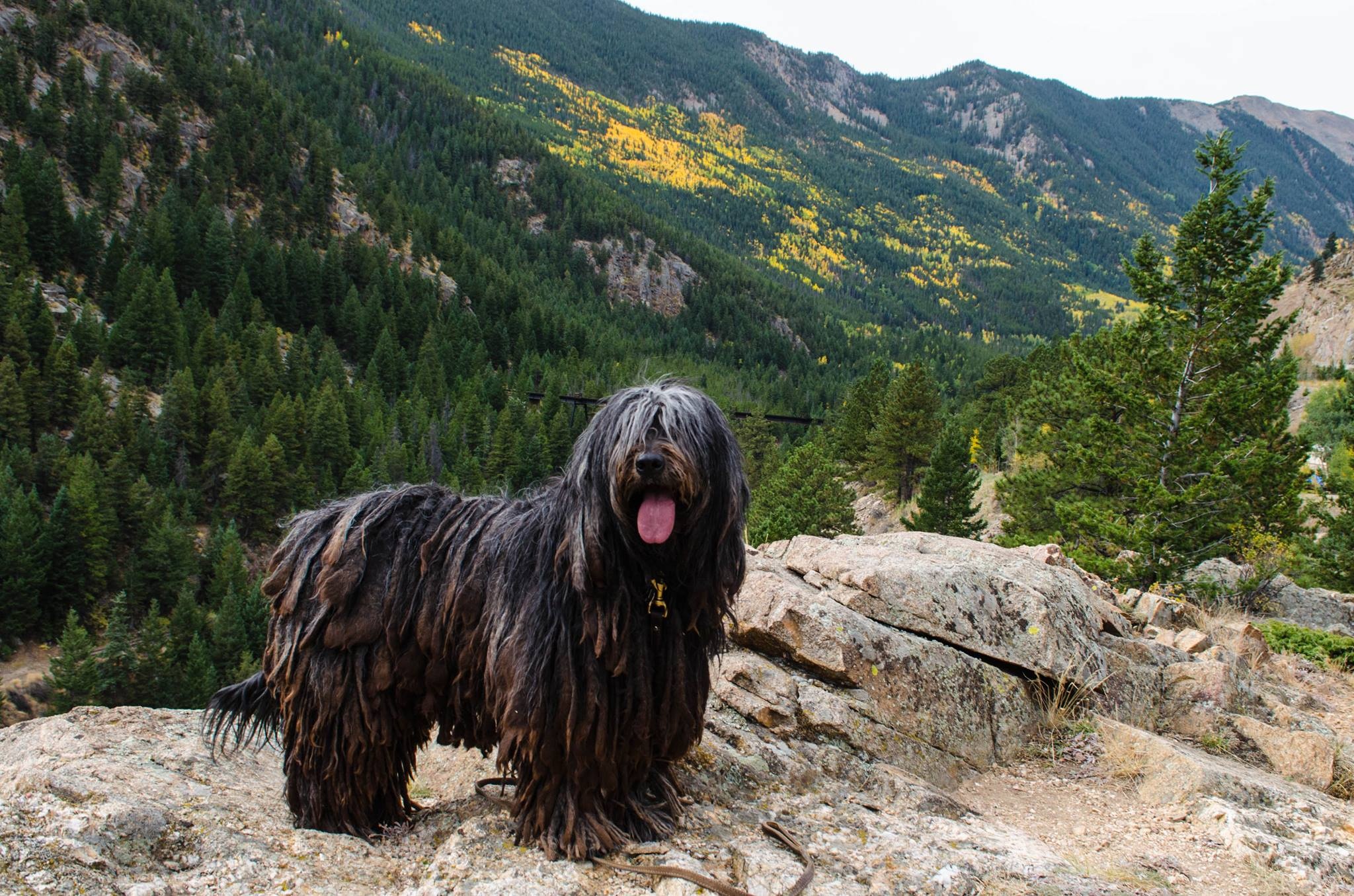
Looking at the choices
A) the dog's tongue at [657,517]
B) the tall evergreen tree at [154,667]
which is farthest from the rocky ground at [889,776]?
the tall evergreen tree at [154,667]

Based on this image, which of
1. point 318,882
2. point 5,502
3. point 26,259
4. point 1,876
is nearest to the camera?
point 1,876

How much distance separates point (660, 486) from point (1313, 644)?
36.7 feet

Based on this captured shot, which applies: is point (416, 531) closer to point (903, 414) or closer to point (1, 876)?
point (1, 876)

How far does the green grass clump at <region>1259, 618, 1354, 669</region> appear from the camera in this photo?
989cm

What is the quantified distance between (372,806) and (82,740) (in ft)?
6.78

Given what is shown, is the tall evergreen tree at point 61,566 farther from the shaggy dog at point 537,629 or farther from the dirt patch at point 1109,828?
the dirt patch at point 1109,828

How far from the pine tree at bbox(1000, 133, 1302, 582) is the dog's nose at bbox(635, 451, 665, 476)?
15.5 m

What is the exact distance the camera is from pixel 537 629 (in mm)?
3820

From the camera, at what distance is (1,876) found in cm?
289

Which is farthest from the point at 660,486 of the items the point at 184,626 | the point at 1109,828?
the point at 184,626

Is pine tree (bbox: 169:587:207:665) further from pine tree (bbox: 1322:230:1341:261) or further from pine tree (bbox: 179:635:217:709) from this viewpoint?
pine tree (bbox: 1322:230:1341:261)

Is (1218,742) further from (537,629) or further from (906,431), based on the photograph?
(906,431)

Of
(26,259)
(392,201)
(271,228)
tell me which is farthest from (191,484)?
(392,201)

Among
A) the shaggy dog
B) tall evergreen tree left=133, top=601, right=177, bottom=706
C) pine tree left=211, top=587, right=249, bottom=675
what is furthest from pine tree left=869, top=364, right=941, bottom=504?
tall evergreen tree left=133, top=601, right=177, bottom=706
